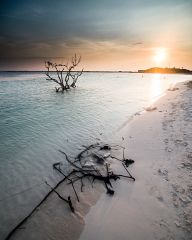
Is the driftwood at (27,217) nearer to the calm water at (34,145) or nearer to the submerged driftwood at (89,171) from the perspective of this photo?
the submerged driftwood at (89,171)

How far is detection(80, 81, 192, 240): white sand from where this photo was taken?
354 cm

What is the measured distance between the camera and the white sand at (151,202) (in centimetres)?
354

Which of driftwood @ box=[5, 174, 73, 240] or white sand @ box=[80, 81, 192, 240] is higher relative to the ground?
white sand @ box=[80, 81, 192, 240]

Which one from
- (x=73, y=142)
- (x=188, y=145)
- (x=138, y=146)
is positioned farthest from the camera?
(x=73, y=142)

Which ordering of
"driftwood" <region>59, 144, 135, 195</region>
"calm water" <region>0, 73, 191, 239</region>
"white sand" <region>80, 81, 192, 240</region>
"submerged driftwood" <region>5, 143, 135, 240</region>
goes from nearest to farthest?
"white sand" <region>80, 81, 192, 240</region>
"calm water" <region>0, 73, 191, 239</region>
"submerged driftwood" <region>5, 143, 135, 240</region>
"driftwood" <region>59, 144, 135, 195</region>

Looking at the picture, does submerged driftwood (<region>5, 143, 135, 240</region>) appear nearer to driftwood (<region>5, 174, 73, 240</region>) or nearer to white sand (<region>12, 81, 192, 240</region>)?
driftwood (<region>5, 174, 73, 240</region>)

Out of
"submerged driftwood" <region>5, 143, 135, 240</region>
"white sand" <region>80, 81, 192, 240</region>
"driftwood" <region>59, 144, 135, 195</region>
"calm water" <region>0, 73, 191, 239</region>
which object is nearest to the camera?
"white sand" <region>80, 81, 192, 240</region>

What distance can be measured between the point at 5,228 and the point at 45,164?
100 inches

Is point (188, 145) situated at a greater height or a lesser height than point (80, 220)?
greater

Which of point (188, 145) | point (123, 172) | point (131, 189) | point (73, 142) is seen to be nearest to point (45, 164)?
point (73, 142)

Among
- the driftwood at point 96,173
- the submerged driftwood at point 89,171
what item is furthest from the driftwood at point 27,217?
the driftwood at point 96,173

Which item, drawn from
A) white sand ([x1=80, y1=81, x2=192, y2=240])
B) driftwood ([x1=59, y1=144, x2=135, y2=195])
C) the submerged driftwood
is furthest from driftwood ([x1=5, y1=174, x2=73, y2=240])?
white sand ([x1=80, y1=81, x2=192, y2=240])

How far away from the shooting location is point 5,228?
151 inches

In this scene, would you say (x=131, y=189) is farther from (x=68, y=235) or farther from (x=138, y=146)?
(x=138, y=146)
